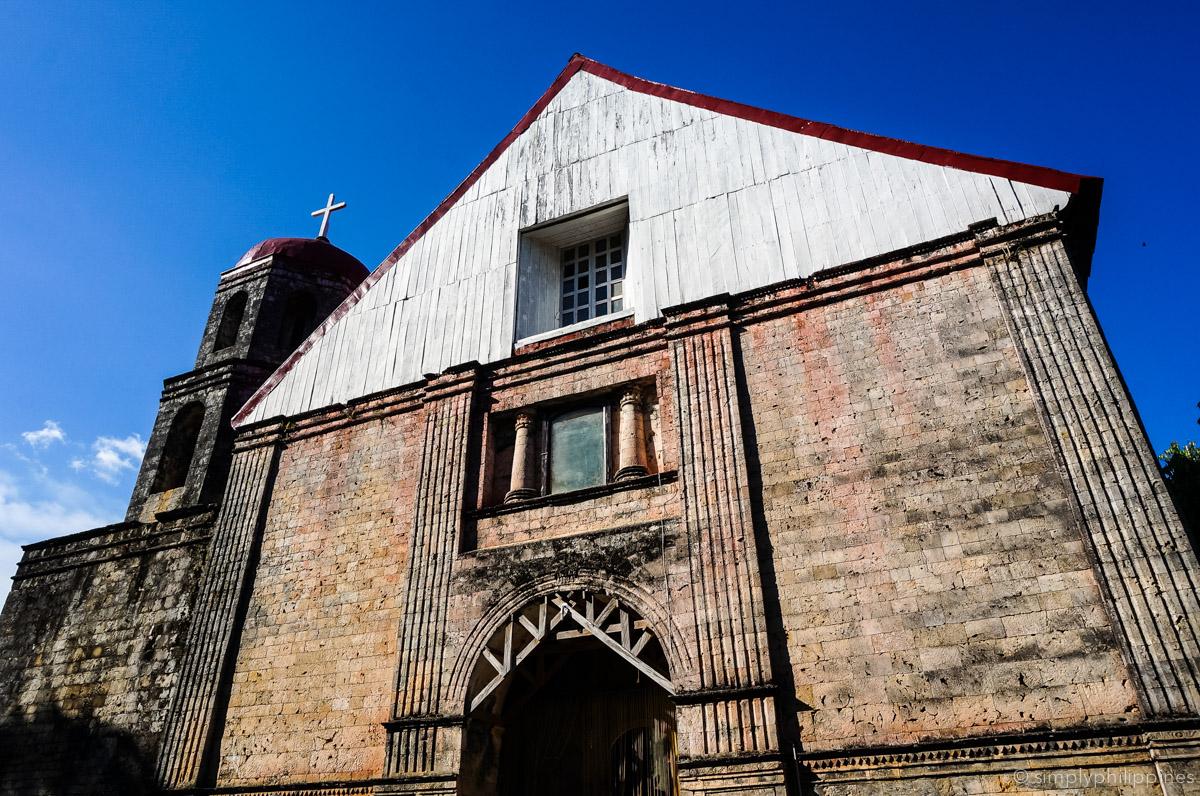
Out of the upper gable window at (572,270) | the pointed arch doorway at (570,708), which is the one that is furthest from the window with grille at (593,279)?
the pointed arch doorway at (570,708)

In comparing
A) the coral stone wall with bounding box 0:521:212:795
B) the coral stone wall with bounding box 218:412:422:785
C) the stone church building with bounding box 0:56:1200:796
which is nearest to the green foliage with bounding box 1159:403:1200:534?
the stone church building with bounding box 0:56:1200:796

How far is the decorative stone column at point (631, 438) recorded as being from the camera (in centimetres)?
975

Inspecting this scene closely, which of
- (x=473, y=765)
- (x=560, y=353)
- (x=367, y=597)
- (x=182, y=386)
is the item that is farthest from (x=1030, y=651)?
(x=182, y=386)

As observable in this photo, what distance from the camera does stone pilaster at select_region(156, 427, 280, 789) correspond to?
33.9ft

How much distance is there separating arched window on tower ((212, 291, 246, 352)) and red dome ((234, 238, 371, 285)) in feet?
3.13

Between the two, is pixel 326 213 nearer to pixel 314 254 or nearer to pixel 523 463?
pixel 314 254

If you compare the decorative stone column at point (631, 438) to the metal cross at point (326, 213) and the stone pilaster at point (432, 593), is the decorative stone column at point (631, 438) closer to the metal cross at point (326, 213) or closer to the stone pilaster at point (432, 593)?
the stone pilaster at point (432, 593)

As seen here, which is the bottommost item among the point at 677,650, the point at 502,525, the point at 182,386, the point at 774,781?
the point at 774,781

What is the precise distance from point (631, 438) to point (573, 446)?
975 mm

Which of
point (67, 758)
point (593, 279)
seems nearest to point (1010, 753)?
point (593, 279)

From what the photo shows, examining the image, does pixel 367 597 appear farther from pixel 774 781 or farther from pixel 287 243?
pixel 287 243

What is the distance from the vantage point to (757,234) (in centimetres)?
1073

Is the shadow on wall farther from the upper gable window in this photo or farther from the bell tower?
the upper gable window

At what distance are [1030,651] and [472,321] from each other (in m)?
8.41
